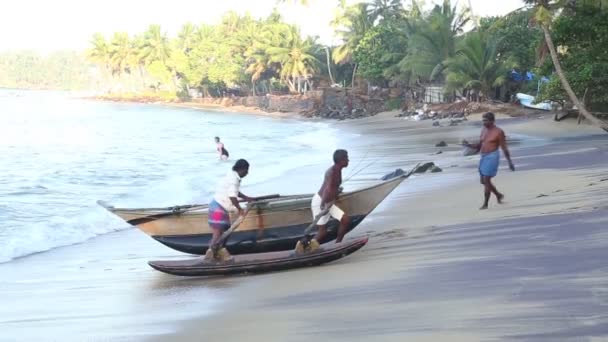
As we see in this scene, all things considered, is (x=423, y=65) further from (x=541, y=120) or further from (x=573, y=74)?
(x=573, y=74)

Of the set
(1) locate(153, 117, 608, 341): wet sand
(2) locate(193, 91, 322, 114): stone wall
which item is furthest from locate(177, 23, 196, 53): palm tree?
(1) locate(153, 117, 608, 341): wet sand

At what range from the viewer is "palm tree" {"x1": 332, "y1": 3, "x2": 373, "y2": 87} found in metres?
56.6

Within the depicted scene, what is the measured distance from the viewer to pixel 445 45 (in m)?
38.8

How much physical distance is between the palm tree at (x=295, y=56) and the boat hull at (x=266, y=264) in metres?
58.8

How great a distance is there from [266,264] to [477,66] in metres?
28.6

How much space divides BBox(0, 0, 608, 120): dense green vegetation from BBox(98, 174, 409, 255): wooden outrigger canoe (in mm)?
4879

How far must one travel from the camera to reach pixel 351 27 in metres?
58.7

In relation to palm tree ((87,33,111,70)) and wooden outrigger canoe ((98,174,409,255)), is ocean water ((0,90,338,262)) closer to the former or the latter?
wooden outrigger canoe ((98,174,409,255))

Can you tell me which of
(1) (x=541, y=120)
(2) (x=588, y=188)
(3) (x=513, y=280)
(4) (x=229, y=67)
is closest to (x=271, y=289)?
(3) (x=513, y=280)

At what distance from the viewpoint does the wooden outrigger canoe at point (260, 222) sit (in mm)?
8062

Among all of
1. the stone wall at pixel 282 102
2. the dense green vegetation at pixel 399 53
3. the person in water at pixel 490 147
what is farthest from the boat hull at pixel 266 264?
the stone wall at pixel 282 102

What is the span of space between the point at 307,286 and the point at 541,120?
23141mm

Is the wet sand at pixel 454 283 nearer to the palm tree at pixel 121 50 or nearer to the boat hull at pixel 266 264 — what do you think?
the boat hull at pixel 266 264

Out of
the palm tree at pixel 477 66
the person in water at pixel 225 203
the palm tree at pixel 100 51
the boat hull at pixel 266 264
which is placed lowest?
the boat hull at pixel 266 264
